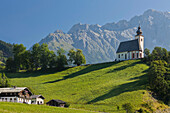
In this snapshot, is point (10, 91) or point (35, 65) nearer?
point (10, 91)

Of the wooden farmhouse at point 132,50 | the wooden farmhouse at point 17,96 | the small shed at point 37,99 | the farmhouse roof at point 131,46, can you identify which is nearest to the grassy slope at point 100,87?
the small shed at point 37,99

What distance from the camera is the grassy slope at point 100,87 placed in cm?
5672

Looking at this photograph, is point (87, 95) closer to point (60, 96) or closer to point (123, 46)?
point (60, 96)

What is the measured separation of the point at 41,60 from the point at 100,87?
59564 millimetres

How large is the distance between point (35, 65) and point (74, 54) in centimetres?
2519

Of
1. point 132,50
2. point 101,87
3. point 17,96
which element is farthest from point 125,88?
point 132,50

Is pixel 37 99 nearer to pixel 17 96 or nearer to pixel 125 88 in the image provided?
pixel 17 96

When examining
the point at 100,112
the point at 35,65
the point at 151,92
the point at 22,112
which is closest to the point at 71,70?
the point at 35,65

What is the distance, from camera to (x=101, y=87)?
2859 inches

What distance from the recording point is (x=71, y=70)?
112m

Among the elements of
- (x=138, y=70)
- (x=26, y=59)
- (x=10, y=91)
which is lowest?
(x=10, y=91)

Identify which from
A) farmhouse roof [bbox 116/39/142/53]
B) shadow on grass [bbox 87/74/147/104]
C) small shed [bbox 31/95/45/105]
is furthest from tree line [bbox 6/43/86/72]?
shadow on grass [bbox 87/74/147/104]

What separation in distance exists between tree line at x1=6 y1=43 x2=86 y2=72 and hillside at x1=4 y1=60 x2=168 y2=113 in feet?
42.3

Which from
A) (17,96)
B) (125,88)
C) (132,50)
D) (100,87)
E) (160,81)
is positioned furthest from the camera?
(132,50)
